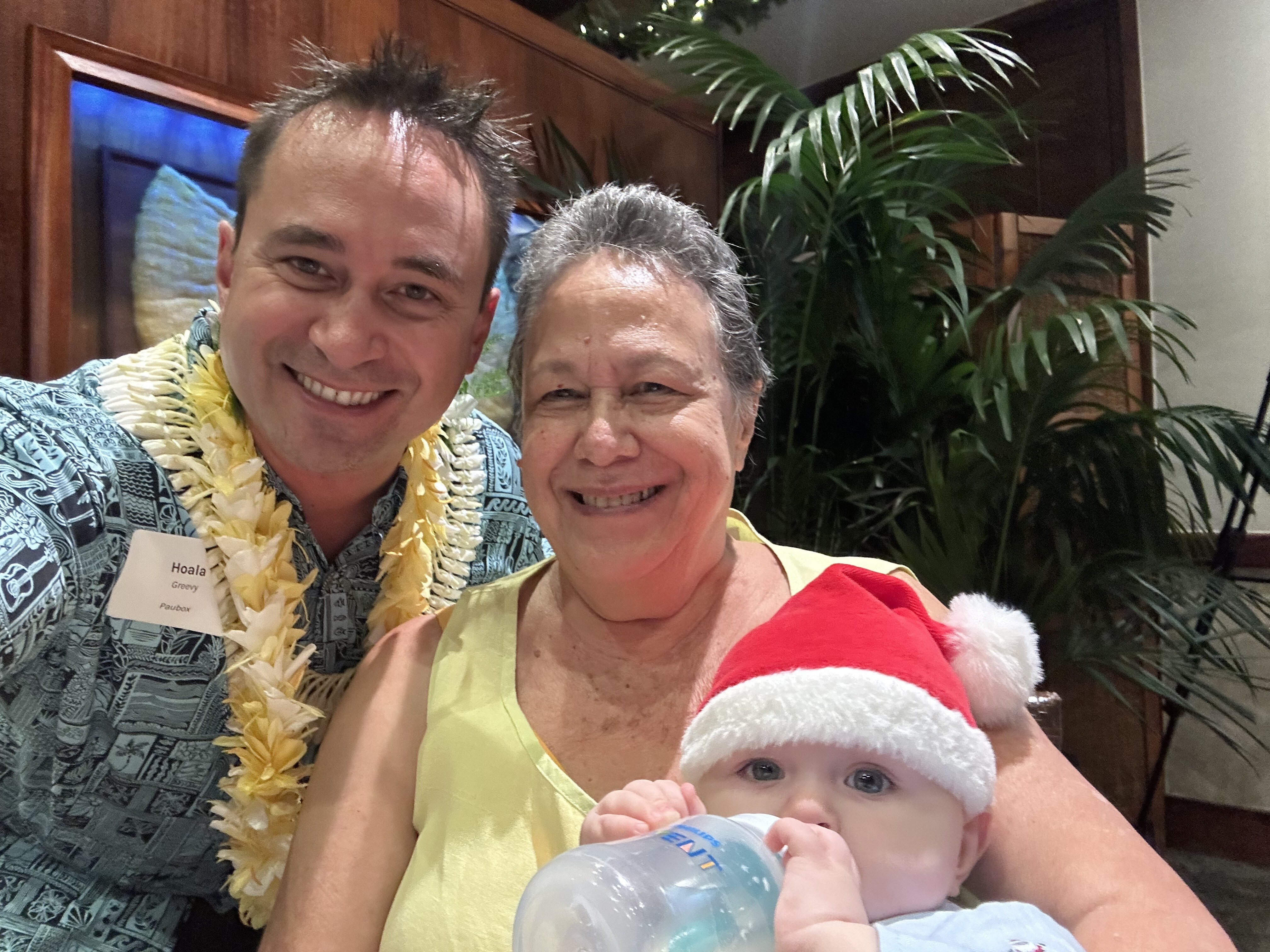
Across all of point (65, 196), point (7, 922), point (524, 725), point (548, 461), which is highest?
point (65, 196)

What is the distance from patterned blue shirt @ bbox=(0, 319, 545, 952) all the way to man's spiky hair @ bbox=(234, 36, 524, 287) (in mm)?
489

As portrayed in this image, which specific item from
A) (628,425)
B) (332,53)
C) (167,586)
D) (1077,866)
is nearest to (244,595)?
(167,586)

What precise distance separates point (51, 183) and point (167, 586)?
1.23m

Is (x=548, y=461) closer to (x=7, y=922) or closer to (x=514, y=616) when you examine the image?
(x=514, y=616)

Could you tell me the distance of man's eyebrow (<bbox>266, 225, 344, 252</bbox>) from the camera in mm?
1387

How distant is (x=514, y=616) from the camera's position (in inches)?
53.4

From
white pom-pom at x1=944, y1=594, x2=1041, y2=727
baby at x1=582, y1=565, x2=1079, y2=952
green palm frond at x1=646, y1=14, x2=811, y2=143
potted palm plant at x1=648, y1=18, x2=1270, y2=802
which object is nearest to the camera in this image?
baby at x1=582, y1=565, x2=1079, y2=952

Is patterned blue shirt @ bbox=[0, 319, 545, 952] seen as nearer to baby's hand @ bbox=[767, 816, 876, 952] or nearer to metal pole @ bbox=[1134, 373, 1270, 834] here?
baby's hand @ bbox=[767, 816, 876, 952]

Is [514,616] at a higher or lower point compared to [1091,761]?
higher

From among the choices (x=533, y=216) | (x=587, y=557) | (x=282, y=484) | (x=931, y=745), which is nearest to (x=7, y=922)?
(x=282, y=484)

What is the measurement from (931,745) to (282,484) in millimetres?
1164

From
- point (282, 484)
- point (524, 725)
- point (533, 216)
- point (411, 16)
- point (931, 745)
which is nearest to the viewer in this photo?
point (931, 745)

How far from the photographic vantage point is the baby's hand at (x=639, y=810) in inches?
31.7

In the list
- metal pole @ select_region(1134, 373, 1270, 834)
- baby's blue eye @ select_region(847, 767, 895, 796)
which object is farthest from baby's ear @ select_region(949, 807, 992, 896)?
metal pole @ select_region(1134, 373, 1270, 834)
